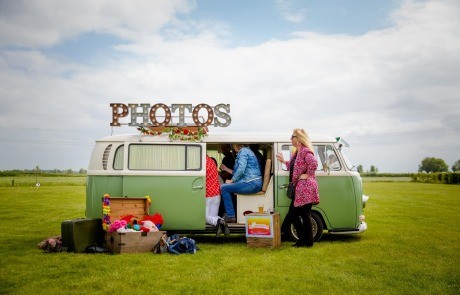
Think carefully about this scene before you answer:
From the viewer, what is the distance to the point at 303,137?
8.77 metres

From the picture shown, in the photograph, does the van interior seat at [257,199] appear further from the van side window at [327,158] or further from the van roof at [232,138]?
the van side window at [327,158]

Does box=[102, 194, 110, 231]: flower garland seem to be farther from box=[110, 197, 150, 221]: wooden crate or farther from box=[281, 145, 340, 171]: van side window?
box=[281, 145, 340, 171]: van side window

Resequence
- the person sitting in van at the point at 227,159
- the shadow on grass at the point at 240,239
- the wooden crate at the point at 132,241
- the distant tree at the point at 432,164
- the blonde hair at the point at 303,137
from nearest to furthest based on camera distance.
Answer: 1. the wooden crate at the point at 132,241
2. the blonde hair at the point at 303,137
3. the shadow on grass at the point at 240,239
4. the person sitting in van at the point at 227,159
5. the distant tree at the point at 432,164

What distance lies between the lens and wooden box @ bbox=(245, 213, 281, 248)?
8.49 metres

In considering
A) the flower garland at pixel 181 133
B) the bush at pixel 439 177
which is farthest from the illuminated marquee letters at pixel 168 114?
the bush at pixel 439 177

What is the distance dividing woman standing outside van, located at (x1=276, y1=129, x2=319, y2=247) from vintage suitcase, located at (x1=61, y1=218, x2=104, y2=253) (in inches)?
158

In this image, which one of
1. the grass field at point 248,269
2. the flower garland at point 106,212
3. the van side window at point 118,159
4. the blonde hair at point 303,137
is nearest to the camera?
the grass field at point 248,269

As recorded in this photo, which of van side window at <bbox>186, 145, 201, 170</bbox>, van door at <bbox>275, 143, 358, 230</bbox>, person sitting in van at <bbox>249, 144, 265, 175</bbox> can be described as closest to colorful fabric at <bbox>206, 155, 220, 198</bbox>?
van side window at <bbox>186, 145, 201, 170</bbox>

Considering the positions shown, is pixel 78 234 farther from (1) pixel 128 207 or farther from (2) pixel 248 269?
(2) pixel 248 269

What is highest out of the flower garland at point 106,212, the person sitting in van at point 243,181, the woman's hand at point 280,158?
the woman's hand at point 280,158

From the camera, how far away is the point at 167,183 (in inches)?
357

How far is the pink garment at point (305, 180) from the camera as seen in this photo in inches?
335

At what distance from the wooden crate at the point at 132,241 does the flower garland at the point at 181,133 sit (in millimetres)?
2181

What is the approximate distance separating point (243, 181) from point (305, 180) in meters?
1.40
